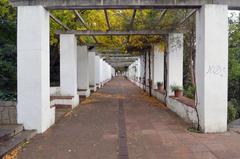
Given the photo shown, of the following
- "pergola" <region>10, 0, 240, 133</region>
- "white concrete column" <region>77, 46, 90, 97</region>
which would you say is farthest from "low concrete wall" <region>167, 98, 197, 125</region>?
"white concrete column" <region>77, 46, 90, 97</region>

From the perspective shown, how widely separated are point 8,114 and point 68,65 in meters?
7.88

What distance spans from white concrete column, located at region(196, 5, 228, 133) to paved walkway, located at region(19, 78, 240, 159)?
1.82ft

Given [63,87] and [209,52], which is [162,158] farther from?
[63,87]

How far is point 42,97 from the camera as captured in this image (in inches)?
Answer: 472

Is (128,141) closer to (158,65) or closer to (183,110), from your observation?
(183,110)

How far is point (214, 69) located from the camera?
12.0 metres

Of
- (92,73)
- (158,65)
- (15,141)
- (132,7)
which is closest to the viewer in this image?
(15,141)

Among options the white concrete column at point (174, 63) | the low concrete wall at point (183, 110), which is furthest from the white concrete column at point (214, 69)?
the white concrete column at point (174, 63)

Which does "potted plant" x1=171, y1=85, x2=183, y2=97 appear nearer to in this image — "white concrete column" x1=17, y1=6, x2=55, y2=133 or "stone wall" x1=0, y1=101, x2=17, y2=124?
"white concrete column" x1=17, y1=6, x2=55, y2=133

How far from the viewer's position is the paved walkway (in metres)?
8.92

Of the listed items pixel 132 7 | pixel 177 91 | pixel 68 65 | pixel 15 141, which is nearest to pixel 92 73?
pixel 68 65

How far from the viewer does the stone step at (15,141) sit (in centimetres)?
893

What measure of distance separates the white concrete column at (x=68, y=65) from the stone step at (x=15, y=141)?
26.9 ft

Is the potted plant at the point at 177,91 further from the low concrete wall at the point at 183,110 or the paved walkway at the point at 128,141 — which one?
the paved walkway at the point at 128,141
